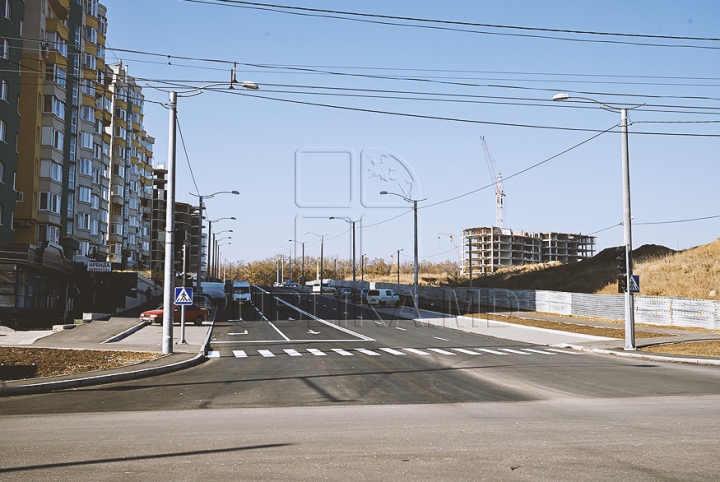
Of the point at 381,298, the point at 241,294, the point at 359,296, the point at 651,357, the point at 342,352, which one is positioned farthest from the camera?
the point at 359,296

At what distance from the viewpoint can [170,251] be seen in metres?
23.2

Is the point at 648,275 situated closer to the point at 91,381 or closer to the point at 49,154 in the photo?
the point at 49,154

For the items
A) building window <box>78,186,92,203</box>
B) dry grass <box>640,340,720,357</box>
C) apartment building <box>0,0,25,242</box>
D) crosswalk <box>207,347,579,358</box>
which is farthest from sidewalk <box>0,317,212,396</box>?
building window <box>78,186,92,203</box>

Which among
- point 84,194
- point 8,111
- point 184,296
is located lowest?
point 184,296

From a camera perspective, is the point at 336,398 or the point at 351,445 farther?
the point at 336,398

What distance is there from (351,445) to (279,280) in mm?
161903

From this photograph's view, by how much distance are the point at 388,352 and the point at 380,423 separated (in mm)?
14821

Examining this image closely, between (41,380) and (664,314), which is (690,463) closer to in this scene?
(41,380)

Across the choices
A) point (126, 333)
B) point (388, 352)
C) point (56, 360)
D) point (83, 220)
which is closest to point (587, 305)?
point (388, 352)

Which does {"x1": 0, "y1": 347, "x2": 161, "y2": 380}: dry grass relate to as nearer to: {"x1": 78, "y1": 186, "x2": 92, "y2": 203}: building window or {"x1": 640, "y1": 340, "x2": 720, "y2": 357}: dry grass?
{"x1": 640, "y1": 340, "x2": 720, "y2": 357}: dry grass

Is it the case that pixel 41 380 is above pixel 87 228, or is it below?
below

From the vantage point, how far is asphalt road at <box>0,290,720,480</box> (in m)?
7.77

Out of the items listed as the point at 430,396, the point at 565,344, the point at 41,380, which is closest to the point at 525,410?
the point at 430,396

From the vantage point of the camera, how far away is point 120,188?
308ft
